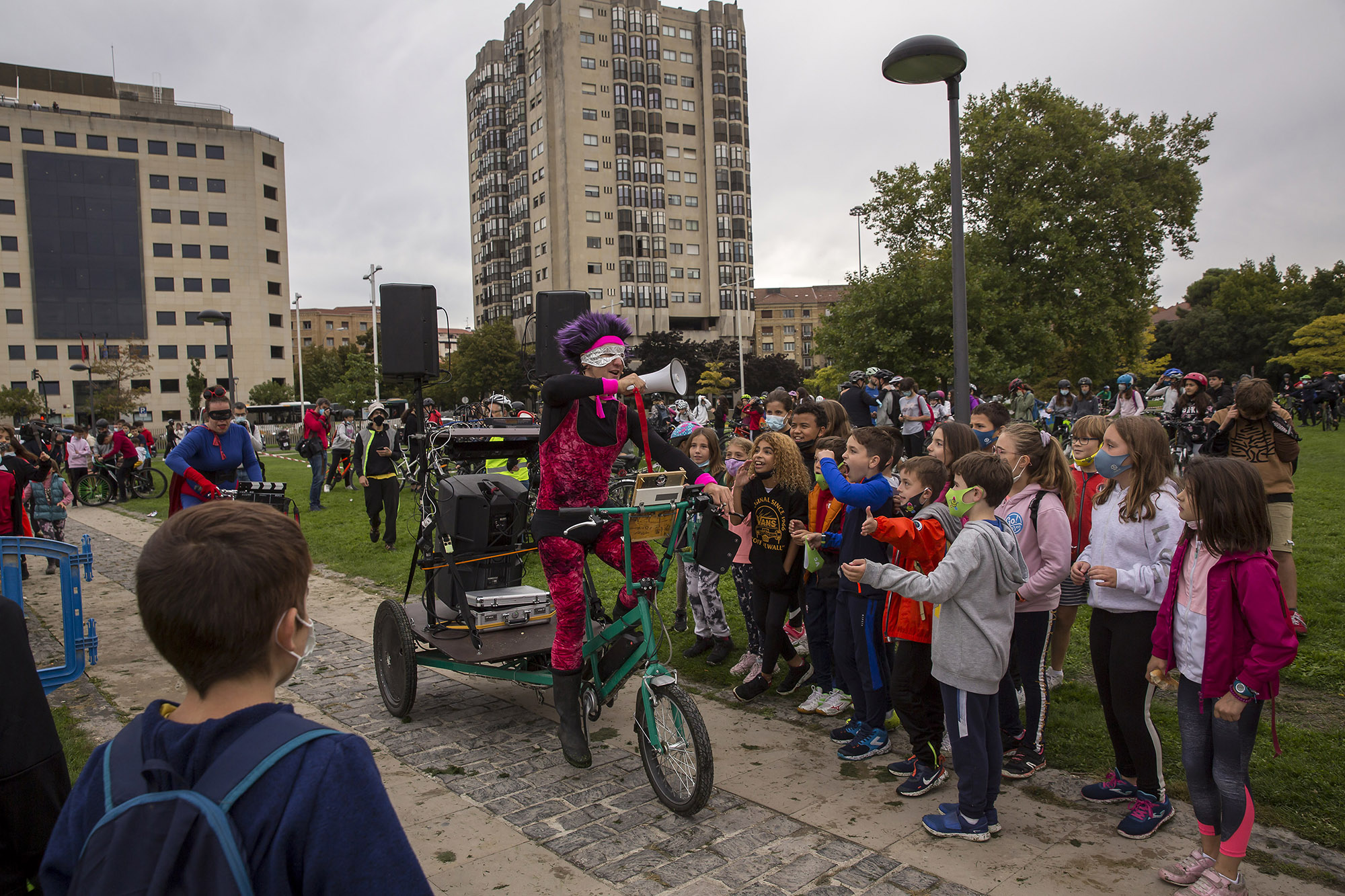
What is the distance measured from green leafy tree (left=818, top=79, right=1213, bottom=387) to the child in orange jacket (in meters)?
28.9

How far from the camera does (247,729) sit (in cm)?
132

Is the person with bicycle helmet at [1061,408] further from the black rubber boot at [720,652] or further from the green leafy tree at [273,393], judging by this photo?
the green leafy tree at [273,393]

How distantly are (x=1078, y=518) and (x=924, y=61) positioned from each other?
496 centimetres

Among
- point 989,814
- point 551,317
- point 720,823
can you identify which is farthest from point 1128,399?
point 720,823

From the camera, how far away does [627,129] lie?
8612 cm

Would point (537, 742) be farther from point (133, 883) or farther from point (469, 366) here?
point (469, 366)

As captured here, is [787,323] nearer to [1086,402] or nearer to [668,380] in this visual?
[1086,402]

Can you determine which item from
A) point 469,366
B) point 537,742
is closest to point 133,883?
point 537,742

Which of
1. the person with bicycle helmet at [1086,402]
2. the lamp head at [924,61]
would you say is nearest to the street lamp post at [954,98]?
the lamp head at [924,61]

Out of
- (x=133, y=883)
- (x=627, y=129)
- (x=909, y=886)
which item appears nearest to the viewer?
(x=133, y=883)

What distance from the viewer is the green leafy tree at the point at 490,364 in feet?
206

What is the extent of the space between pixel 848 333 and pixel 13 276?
85.1 metres

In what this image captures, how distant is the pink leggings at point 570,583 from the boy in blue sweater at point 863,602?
1.11 m

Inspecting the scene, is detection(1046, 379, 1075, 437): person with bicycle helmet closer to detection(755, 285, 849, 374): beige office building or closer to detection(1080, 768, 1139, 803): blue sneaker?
detection(1080, 768, 1139, 803): blue sneaker
